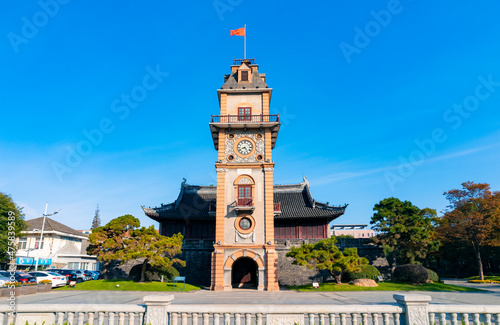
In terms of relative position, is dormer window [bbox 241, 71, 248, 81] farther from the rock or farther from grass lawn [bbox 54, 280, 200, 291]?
the rock

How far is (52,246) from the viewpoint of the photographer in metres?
48.6

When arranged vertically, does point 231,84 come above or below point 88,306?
above

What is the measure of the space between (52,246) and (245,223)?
35.9 m

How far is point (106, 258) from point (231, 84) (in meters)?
19.7

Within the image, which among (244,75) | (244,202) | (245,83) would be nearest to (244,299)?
(244,202)

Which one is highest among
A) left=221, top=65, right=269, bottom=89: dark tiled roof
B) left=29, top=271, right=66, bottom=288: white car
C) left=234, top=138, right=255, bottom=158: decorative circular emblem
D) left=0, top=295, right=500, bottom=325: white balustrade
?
left=221, top=65, right=269, bottom=89: dark tiled roof

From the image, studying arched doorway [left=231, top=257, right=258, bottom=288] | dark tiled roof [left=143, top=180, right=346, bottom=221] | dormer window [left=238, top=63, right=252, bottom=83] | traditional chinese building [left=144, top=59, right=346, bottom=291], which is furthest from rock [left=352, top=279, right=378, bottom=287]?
dormer window [left=238, top=63, right=252, bottom=83]

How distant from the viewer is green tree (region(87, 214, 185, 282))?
88.4ft

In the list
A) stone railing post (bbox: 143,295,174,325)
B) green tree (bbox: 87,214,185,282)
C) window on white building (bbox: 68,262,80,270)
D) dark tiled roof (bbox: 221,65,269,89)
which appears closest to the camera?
stone railing post (bbox: 143,295,174,325)

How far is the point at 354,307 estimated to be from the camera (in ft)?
31.1

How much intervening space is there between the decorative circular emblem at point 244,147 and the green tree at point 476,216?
24673 millimetres

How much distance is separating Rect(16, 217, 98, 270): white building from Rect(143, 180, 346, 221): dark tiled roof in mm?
21273

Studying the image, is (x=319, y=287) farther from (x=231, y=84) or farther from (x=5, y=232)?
(x=5, y=232)

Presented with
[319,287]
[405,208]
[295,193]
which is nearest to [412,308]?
[319,287]
